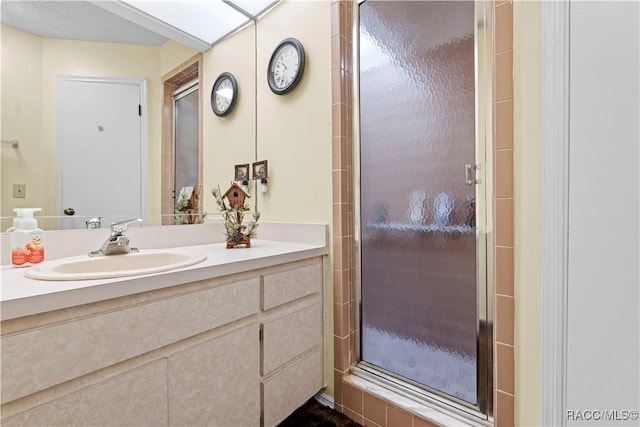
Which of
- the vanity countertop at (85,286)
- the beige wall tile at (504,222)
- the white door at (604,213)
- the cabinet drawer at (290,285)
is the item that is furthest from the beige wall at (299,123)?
the white door at (604,213)

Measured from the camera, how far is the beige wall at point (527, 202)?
0.77 meters

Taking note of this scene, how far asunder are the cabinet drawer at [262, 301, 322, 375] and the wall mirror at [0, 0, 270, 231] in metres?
0.77

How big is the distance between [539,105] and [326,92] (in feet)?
3.02

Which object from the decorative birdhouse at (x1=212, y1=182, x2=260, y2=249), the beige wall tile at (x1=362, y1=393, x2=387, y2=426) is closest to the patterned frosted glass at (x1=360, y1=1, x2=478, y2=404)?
the beige wall tile at (x1=362, y1=393, x2=387, y2=426)

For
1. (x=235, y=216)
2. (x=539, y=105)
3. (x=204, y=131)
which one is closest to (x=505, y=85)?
(x=539, y=105)

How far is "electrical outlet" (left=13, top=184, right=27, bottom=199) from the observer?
1.01 metres

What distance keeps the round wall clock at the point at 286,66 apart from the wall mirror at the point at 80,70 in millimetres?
301

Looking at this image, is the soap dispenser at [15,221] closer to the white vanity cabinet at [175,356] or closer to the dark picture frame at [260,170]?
the white vanity cabinet at [175,356]

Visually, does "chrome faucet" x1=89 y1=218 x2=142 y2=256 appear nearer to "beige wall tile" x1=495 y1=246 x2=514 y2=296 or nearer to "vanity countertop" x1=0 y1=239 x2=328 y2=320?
"vanity countertop" x1=0 y1=239 x2=328 y2=320

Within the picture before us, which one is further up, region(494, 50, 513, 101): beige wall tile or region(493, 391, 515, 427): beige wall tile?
region(494, 50, 513, 101): beige wall tile

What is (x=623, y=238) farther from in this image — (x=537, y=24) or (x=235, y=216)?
(x=235, y=216)

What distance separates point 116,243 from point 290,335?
0.80 meters

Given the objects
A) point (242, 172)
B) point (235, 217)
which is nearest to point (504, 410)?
point (235, 217)

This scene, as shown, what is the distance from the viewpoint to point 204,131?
162cm
